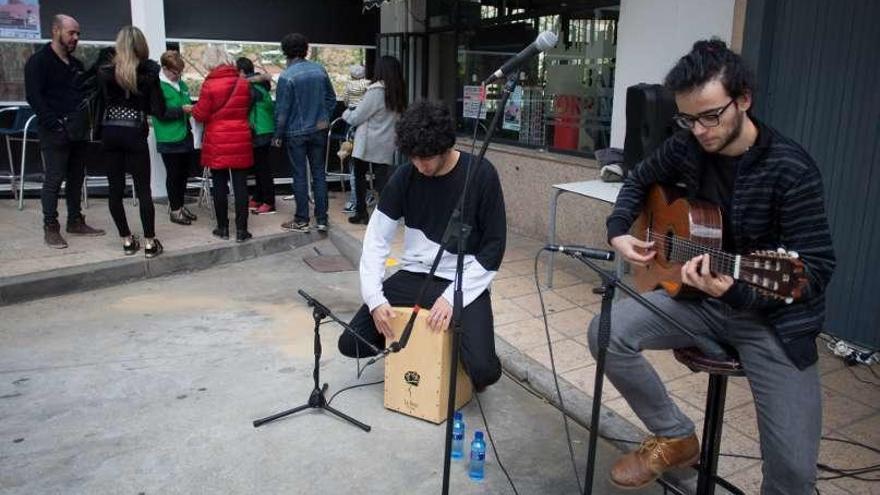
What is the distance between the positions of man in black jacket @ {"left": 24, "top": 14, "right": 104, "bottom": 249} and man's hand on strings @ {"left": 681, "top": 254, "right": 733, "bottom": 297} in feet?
18.4

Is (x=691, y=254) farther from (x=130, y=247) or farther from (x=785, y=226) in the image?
(x=130, y=247)

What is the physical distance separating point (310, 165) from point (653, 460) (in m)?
5.20

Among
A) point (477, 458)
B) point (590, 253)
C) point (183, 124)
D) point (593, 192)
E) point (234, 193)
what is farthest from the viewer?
point (183, 124)

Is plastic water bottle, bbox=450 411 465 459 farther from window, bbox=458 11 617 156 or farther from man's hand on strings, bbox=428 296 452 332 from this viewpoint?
window, bbox=458 11 617 156

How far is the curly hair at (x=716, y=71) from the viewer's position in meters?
2.35

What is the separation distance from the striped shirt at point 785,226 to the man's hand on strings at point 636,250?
1.19ft

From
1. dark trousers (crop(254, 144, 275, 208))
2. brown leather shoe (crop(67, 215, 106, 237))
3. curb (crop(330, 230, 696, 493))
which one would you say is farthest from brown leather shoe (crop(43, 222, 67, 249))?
curb (crop(330, 230, 696, 493))

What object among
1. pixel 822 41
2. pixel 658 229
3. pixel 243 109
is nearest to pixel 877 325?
pixel 822 41

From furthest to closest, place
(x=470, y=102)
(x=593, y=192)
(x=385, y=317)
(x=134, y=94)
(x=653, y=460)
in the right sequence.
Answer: (x=470, y=102) < (x=134, y=94) < (x=593, y=192) < (x=385, y=317) < (x=653, y=460)

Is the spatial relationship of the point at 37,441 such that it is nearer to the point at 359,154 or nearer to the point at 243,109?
the point at 243,109

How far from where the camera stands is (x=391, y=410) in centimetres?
369

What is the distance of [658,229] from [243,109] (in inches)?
189

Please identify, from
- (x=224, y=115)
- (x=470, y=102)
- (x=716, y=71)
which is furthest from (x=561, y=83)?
(x=716, y=71)

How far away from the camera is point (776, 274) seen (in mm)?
2121
